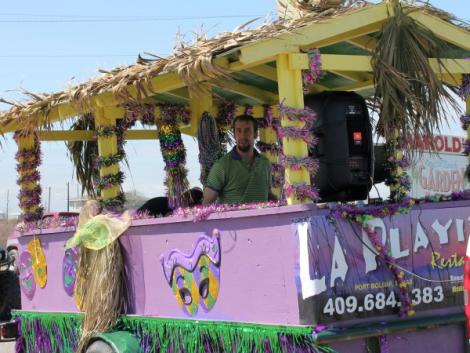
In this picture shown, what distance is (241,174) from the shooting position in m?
7.12

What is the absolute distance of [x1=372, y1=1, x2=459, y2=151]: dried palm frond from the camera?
18.5 feet

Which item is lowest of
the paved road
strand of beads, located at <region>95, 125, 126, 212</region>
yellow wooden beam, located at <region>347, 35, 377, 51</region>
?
the paved road

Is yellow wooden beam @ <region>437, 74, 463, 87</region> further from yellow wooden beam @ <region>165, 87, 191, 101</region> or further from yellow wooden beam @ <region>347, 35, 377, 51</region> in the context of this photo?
yellow wooden beam @ <region>165, 87, 191, 101</region>

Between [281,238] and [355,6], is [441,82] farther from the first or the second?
[281,238]

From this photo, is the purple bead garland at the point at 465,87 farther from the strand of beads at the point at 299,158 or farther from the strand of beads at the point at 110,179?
the strand of beads at the point at 110,179

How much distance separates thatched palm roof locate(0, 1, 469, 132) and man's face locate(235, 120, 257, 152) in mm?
526

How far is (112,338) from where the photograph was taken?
6.68m

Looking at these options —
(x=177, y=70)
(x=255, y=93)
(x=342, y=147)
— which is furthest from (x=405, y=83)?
(x=255, y=93)

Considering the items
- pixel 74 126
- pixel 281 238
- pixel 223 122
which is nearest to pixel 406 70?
pixel 281 238

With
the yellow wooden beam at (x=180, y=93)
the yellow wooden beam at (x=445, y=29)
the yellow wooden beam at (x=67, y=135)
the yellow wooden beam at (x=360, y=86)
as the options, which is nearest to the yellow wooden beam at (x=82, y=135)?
the yellow wooden beam at (x=67, y=135)

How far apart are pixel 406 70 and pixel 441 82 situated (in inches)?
14.2

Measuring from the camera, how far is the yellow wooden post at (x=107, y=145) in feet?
24.8

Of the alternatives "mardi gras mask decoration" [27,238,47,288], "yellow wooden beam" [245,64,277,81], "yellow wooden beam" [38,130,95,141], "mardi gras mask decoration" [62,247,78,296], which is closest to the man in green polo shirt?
"yellow wooden beam" [245,64,277,81]

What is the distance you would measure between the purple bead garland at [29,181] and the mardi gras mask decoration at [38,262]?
435 mm
